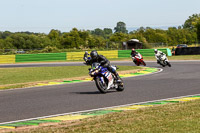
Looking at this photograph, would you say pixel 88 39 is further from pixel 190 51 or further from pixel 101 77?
pixel 101 77

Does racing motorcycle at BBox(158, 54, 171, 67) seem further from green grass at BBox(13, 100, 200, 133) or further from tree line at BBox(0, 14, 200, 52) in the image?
tree line at BBox(0, 14, 200, 52)

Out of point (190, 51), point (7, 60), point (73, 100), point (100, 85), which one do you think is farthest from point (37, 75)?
point (190, 51)

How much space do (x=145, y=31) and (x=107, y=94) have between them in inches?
4658

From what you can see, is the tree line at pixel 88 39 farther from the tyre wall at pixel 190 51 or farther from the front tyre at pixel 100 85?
the front tyre at pixel 100 85

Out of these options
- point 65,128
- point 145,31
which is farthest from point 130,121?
point 145,31

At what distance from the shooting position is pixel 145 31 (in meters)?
130

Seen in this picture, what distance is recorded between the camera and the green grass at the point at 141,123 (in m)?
6.64

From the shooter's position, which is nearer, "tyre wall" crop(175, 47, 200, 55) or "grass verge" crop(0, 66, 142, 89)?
"grass verge" crop(0, 66, 142, 89)

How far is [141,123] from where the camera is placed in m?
7.25

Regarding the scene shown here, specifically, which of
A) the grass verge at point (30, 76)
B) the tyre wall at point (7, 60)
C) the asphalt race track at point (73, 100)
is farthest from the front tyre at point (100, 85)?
the tyre wall at point (7, 60)

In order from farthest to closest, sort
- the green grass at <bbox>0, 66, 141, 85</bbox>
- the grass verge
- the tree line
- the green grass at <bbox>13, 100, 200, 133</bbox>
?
the tree line
the green grass at <bbox>0, 66, 141, 85</bbox>
the grass verge
the green grass at <bbox>13, 100, 200, 133</bbox>

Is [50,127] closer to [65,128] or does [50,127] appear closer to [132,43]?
[65,128]

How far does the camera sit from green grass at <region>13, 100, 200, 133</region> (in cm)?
664

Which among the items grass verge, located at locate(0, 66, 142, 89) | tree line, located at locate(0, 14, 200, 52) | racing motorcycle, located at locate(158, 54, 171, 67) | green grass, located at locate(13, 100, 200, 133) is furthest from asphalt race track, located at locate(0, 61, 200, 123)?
tree line, located at locate(0, 14, 200, 52)
